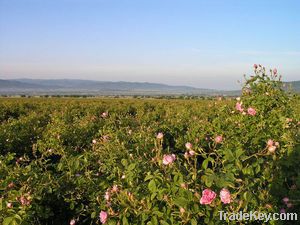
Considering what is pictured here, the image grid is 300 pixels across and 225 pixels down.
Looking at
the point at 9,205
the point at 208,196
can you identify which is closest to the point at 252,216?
the point at 208,196

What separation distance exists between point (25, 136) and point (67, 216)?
5.54m

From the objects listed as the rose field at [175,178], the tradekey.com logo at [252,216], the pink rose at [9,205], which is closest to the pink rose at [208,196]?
the rose field at [175,178]

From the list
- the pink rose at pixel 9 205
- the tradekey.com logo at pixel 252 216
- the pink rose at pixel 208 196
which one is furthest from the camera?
the pink rose at pixel 9 205

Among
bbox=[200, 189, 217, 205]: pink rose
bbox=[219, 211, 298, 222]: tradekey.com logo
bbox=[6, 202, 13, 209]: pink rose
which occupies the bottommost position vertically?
bbox=[6, 202, 13, 209]: pink rose

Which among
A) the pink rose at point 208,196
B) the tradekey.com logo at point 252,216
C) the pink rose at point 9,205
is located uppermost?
the pink rose at point 208,196

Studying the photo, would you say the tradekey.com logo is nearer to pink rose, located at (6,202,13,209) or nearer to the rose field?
the rose field

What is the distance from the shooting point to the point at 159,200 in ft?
8.02

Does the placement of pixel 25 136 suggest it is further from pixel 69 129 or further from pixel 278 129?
pixel 278 129

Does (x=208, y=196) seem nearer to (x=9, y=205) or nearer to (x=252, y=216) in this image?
(x=252, y=216)

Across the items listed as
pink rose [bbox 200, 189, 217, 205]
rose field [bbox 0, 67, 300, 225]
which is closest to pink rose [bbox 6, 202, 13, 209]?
rose field [bbox 0, 67, 300, 225]

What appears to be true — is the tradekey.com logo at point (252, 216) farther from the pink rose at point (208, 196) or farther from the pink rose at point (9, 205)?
the pink rose at point (9, 205)

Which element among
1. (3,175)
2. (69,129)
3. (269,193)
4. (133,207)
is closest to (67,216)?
(3,175)

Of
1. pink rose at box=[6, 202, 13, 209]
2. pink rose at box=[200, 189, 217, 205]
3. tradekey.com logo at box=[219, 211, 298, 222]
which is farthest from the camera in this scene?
pink rose at box=[6, 202, 13, 209]

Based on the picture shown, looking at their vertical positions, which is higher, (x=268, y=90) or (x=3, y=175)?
(x=268, y=90)
